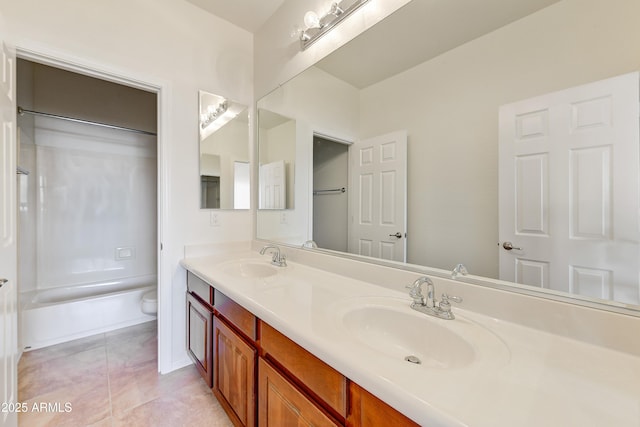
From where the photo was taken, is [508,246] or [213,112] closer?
[508,246]

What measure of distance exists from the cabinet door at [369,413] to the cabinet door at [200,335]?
1.04m

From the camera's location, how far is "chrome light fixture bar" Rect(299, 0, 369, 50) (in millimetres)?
1372

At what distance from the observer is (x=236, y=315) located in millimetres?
A: 1178

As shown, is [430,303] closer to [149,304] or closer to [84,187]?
[149,304]

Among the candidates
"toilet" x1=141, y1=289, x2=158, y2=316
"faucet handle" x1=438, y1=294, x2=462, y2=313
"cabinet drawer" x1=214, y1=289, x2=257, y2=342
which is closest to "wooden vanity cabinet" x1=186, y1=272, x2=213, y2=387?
"cabinet drawer" x1=214, y1=289, x2=257, y2=342

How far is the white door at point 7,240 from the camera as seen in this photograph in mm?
1068

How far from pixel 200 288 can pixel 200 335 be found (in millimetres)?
286

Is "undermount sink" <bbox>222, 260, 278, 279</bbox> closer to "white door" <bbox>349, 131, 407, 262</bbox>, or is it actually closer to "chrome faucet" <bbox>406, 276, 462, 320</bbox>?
"white door" <bbox>349, 131, 407, 262</bbox>

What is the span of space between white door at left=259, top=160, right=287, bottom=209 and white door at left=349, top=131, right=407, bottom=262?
0.65 meters

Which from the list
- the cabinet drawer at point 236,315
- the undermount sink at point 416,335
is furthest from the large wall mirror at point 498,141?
the cabinet drawer at point 236,315

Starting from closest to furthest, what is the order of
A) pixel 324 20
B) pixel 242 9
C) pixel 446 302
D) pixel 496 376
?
pixel 496 376, pixel 446 302, pixel 324 20, pixel 242 9

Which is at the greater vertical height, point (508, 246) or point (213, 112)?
point (213, 112)

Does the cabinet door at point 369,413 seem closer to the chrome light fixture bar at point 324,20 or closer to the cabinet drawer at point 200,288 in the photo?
the cabinet drawer at point 200,288

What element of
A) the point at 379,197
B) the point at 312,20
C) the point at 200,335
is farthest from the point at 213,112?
the point at 200,335
